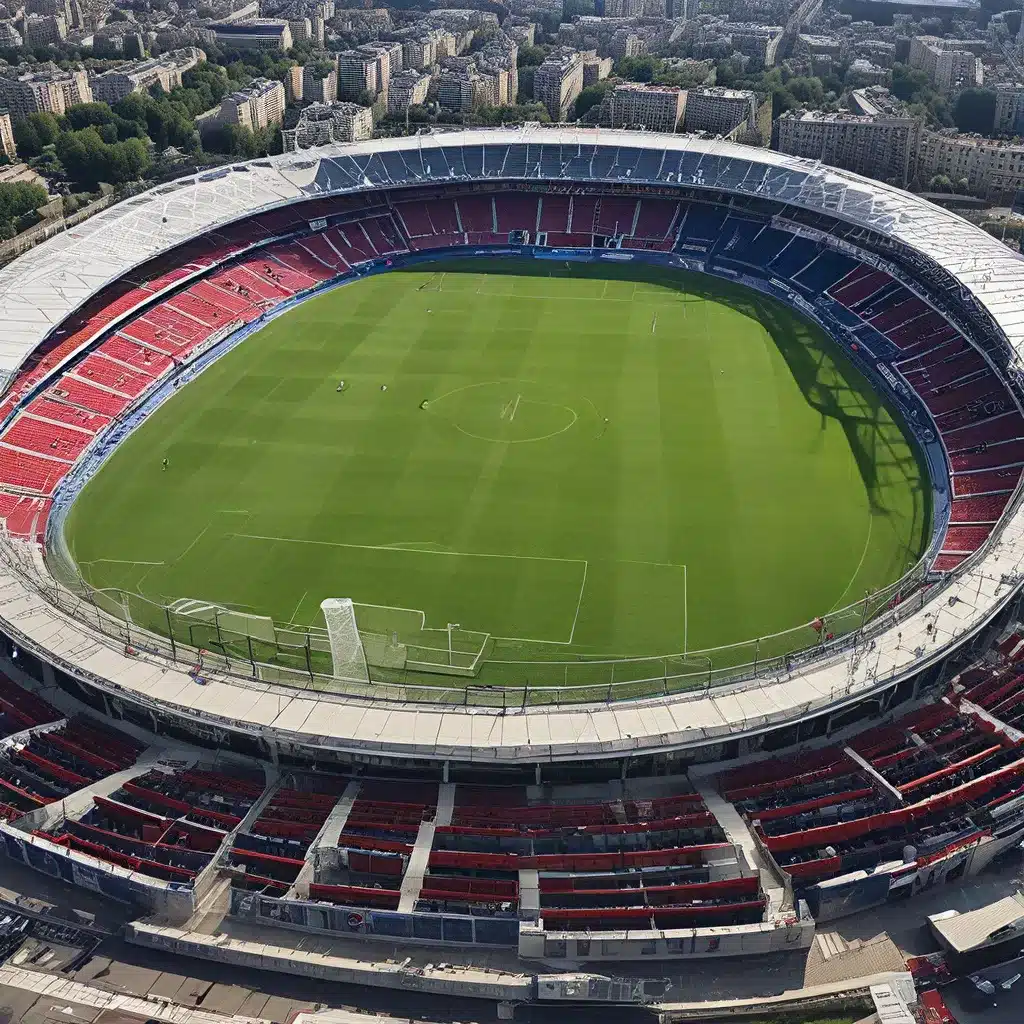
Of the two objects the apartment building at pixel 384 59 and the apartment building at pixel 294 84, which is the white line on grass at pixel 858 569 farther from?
the apartment building at pixel 294 84

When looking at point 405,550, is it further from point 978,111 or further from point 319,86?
point 319,86

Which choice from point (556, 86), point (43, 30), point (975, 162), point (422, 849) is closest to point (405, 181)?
point (975, 162)

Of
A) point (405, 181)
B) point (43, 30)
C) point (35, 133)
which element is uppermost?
point (405, 181)

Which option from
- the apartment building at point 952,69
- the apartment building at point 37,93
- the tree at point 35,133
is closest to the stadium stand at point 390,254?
the tree at point 35,133

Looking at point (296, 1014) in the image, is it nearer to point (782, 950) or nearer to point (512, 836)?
point (512, 836)

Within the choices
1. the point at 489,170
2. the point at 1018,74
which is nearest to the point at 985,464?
the point at 489,170

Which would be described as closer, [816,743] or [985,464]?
[816,743]

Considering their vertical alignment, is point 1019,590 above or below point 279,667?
above
